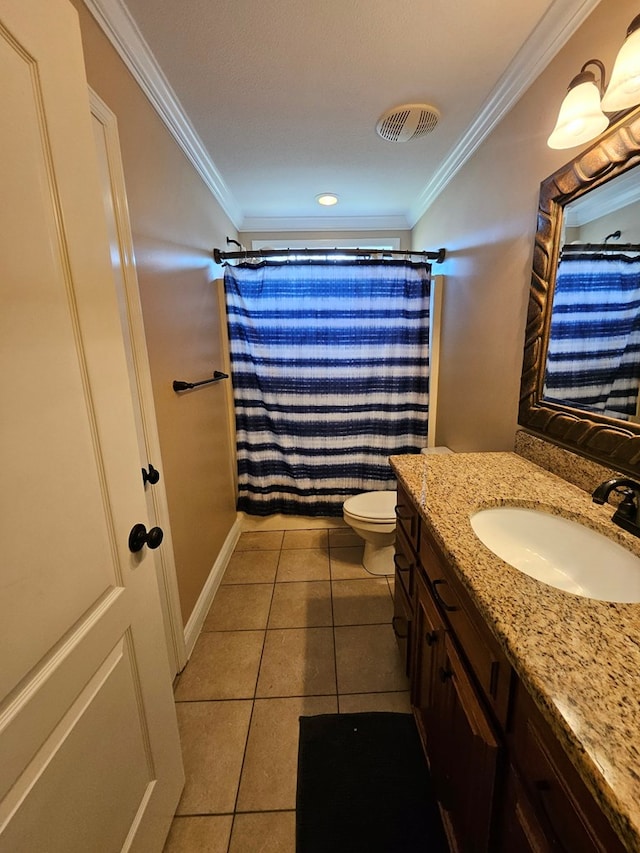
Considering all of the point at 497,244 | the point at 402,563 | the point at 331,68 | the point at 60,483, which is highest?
the point at 331,68

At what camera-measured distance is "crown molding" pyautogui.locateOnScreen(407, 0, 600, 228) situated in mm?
1058

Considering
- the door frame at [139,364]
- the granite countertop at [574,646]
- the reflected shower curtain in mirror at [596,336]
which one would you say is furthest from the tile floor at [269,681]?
the reflected shower curtain in mirror at [596,336]

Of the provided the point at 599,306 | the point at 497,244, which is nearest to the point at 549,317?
the point at 599,306

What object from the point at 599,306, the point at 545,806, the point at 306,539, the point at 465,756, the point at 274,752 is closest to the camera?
the point at 545,806

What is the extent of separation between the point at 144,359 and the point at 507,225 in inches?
63.9

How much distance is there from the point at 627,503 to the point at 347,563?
1.64 metres

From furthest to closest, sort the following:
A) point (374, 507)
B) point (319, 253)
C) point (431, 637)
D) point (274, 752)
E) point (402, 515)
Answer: point (319, 253) < point (374, 507) < point (402, 515) < point (274, 752) < point (431, 637)

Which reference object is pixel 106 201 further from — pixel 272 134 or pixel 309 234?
pixel 309 234

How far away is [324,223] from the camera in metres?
2.79

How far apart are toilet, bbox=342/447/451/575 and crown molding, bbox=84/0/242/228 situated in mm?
2085

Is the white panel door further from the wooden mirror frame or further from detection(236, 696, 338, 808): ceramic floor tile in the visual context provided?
the wooden mirror frame

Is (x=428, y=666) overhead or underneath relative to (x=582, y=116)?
underneath

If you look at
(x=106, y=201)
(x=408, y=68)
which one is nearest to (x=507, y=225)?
(x=408, y=68)

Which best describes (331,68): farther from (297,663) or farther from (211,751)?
(211,751)
